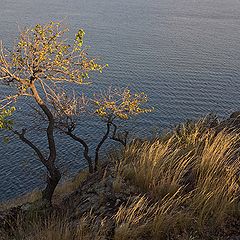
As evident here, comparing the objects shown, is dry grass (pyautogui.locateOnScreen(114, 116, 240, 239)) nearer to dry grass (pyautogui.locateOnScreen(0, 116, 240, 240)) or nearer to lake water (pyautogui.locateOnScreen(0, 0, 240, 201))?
dry grass (pyautogui.locateOnScreen(0, 116, 240, 240))

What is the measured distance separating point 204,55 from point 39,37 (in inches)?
1892

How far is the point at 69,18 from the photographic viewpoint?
74.7m

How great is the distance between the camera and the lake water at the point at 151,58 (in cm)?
3409

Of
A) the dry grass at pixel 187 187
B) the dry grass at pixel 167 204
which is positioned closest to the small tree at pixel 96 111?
the dry grass at pixel 187 187

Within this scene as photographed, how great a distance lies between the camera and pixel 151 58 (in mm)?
56688

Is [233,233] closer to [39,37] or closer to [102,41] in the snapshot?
[39,37]

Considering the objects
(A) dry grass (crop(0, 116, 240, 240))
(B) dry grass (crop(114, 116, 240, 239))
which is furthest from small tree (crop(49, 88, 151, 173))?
(A) dry grass (crop(0, 116, 240, 240))

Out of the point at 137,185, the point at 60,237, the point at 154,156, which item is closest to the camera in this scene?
the point at 60,237

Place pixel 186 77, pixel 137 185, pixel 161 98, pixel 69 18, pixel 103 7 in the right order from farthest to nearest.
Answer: pixel 103 7, pixel 69 18, pixel 186 77, pixel 161 98, pixel 137 185

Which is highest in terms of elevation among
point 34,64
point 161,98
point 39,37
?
point 39,37

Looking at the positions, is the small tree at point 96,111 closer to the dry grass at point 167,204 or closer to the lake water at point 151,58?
the lake water at point 151,58

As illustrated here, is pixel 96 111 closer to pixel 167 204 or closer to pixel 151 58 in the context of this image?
pixel 167 204

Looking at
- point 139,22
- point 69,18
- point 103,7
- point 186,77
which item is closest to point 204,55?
point 186,77

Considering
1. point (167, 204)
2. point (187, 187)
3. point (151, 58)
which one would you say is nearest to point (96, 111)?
point (187, 187)
